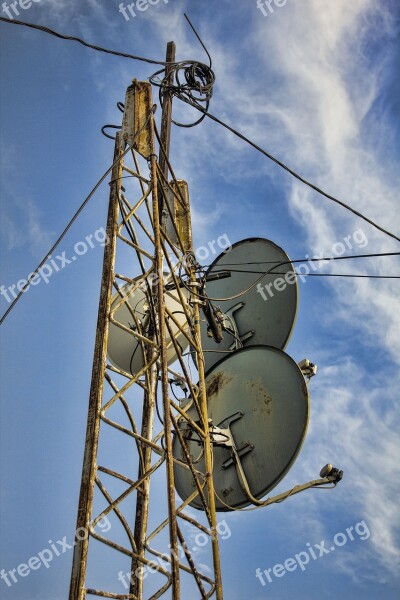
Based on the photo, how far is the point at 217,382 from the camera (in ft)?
26.5

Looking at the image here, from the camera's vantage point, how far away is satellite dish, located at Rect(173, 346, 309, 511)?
6.88m

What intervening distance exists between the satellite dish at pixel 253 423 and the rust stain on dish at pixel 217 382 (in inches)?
0.5

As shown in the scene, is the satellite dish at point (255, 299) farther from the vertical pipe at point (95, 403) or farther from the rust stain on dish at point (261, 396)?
the vertical pipe at point (95, 403)

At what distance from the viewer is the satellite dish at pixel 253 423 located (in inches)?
271

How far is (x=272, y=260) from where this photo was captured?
873cm

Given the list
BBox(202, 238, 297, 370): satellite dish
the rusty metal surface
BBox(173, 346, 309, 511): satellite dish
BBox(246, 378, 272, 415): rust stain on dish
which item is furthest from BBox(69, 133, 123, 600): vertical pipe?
BBox(246, 378, 272, 415): rust stain on dish

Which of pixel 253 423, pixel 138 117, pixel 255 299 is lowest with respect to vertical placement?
pixel 253 423

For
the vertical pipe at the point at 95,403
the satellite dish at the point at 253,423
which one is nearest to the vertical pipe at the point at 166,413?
the vertical pipe at the point at 95,403

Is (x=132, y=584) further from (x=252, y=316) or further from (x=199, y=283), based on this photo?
(x=252, y=316)

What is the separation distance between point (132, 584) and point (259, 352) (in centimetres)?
291

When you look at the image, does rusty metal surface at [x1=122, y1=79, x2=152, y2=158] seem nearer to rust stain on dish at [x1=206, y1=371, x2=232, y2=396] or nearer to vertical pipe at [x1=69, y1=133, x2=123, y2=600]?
vertical pipe at [x1=69, y1=133, x2=123, y2=600]

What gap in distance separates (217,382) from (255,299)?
1400 millimetres

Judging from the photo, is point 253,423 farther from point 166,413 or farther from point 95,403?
point 95,403

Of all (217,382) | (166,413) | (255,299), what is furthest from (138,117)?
(166,413)
